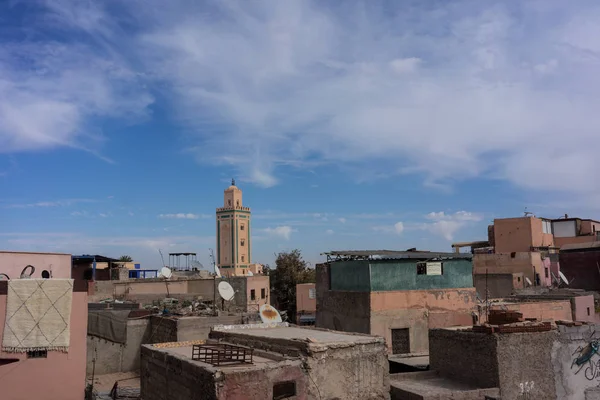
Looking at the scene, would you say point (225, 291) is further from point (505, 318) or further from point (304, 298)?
point (304, 298)

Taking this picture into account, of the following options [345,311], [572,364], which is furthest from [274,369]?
[345,311]

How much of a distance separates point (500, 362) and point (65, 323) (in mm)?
11984

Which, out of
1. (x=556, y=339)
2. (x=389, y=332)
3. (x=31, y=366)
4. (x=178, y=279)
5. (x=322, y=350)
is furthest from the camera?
(x=178, y=279)

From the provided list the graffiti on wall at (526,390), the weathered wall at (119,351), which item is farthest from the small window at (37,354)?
the graffiti on wall at (526,390)

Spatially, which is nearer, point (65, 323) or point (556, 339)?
point (556, 339)

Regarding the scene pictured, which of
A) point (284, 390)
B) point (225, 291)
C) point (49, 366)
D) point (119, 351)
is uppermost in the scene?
point (225, 291)

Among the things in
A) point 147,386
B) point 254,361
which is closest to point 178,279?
point 147,386

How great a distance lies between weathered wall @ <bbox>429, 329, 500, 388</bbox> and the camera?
12117 mm

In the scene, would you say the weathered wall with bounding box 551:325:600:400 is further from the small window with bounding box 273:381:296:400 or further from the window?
the small window with bounding box 273:381:296:400

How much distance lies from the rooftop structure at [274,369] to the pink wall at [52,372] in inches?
153

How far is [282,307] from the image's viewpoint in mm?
44375

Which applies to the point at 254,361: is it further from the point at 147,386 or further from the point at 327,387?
the point at 147,386

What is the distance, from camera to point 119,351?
20.7 m

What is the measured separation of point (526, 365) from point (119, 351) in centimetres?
1544
